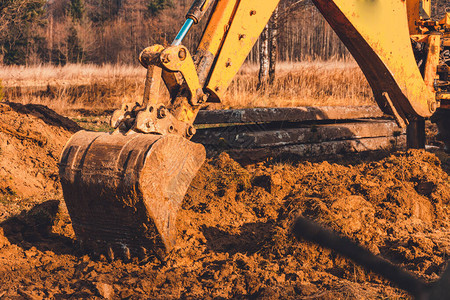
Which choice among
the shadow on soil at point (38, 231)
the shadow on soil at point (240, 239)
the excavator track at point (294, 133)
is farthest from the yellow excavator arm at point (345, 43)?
the excavator track at point (294, 133)

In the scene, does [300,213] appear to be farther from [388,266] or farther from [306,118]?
[306,118]

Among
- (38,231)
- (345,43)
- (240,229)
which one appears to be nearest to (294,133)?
(345,43)

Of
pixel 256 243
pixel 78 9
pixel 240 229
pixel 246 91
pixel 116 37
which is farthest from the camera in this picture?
pixel 116 37

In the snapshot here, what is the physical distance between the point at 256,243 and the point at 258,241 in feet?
0.08

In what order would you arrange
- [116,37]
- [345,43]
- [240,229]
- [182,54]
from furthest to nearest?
1. [116,37]
2. [345,43]
3. [240,229]
4. [182,54]

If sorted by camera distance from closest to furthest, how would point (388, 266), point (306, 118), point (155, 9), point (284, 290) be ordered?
point (388, 266), point (284, 290), point (306, 118), point (155, 9)

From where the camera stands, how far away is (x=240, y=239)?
3.93 metres

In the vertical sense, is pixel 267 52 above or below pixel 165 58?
above

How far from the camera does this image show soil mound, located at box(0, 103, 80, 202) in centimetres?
541

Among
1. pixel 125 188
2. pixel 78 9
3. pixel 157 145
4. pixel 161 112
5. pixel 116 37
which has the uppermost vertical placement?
pixel 78 9

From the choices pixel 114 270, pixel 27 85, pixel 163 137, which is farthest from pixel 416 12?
pixel 27 85

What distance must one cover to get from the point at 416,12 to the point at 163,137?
164 inches

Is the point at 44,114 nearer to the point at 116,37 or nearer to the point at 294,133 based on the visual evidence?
the point at 294,133

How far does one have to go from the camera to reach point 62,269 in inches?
135
